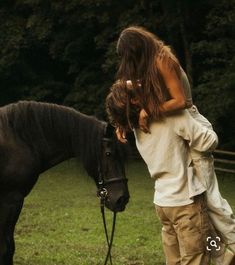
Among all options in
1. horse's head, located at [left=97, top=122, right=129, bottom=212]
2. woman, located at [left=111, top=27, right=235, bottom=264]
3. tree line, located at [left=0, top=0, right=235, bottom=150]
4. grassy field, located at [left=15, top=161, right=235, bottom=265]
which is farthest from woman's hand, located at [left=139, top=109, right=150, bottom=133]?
tree line, located at [left=0, top=0, right=235, bottom=150]

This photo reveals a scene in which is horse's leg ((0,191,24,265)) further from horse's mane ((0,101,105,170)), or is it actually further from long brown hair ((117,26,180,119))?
long brown hair ((117,26,180,119))

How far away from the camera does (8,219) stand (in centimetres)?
479

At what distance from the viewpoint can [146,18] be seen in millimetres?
18094

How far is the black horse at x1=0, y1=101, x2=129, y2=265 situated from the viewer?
187 inches

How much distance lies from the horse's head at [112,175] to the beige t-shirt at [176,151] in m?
1.04

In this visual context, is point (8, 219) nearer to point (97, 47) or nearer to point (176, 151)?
point (176, 151)

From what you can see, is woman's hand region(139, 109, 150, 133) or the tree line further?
the tree line

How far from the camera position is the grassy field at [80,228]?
6.38 meters

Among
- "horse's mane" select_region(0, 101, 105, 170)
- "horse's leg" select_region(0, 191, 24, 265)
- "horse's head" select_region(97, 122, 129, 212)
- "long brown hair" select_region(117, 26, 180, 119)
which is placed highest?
"long brown hair" select_region(117, 26, 180, 119)

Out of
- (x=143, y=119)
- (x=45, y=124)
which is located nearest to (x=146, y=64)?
(x=143, y=119)

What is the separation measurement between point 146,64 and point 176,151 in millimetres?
509

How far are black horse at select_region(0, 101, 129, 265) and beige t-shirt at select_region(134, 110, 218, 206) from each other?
1.17m

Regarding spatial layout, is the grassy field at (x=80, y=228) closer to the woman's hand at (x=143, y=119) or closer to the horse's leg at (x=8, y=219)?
the horse's leg at (x=8, y=219)

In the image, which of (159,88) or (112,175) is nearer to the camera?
(159,88)
